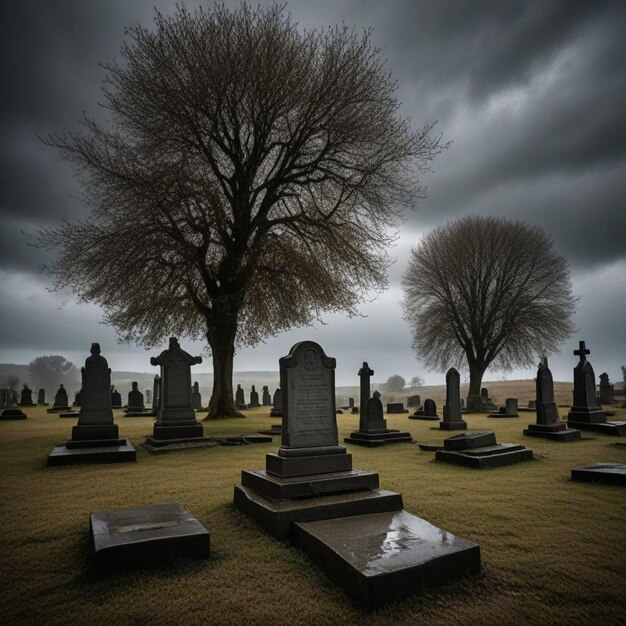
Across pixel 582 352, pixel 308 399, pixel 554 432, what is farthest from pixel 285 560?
pixel 582 352

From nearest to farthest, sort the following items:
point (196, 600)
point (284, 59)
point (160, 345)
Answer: point (196, 600) < point (284, 59) < point (160, 345)

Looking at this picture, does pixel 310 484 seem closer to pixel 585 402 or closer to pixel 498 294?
pixel 585 402

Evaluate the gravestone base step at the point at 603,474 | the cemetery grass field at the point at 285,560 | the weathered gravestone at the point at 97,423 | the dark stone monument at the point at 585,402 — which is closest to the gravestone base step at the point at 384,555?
the cemetery grass field at the point at 285,560

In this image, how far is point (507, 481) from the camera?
7152 millimetres

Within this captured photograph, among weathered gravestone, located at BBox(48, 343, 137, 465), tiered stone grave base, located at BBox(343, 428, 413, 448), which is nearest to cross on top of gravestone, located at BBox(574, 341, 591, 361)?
tiered stone grave base, located at BBox(343, 428, 413, 448)

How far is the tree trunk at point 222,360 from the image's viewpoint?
17.4 m

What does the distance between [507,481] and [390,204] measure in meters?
13.0

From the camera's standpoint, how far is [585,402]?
13.9 m

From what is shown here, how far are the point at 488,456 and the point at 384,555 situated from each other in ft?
18.4

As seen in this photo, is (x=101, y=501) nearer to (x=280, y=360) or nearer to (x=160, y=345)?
(x=280, y=360)

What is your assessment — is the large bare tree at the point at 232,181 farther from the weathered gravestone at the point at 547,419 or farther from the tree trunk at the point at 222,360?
the weathered gravestone at the point at 547,419

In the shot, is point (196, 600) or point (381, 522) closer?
point (196, 600)

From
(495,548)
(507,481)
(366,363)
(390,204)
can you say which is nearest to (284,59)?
(390,204)

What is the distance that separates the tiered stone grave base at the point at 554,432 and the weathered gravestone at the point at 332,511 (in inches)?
334
